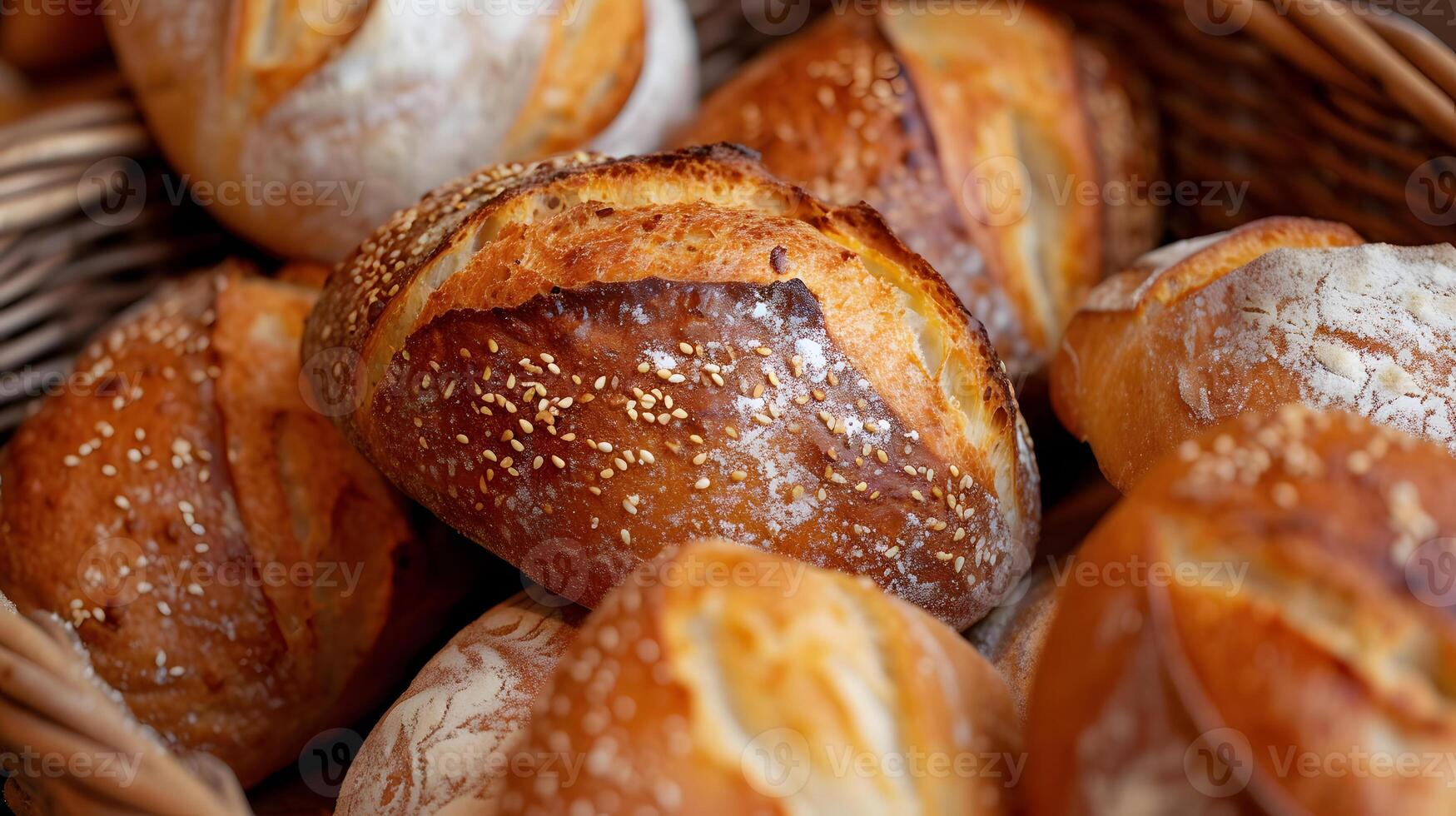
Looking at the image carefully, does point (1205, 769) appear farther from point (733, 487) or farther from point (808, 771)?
point (733, 487)

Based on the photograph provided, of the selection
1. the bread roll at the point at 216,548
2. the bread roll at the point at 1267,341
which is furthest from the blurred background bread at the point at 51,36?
the bread roll at the point at 1267,341

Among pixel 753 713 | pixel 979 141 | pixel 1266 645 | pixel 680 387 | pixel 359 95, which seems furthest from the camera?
pixel 979 141

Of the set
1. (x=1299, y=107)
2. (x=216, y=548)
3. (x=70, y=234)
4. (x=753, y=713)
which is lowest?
(x=216, y=548)

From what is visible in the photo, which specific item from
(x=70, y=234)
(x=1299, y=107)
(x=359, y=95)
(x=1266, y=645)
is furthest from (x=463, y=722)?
(x=1299, y=107)

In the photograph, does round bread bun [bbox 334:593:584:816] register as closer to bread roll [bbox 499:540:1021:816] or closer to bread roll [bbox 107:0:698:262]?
bread roll [bbox 499:540:1021:816]

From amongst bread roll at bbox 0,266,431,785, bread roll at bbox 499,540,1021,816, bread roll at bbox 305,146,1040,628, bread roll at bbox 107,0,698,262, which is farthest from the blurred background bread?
bread roll at bbox 499,540,1021,816

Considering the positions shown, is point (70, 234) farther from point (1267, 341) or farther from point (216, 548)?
point (1267, 341)
